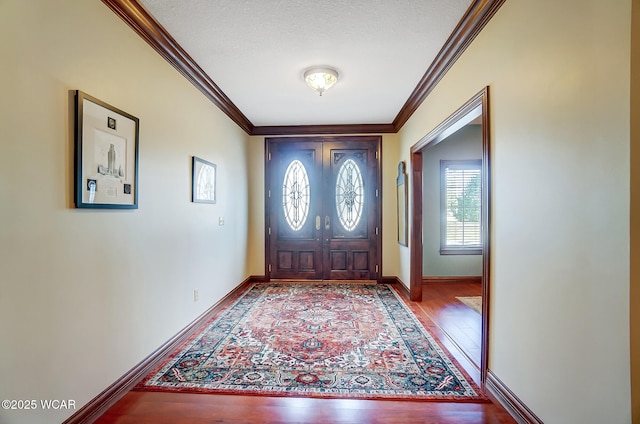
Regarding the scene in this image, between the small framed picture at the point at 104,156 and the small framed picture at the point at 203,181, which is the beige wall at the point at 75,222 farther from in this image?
the small framed picture at the point at 203,181

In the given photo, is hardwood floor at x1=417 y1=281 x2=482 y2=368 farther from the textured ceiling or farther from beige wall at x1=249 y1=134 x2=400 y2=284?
the textured ceiling

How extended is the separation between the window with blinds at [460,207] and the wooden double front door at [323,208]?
121cm

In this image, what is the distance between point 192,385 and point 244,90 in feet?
10.1

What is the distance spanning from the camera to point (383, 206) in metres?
5.23

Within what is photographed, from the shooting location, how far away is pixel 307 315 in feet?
11.8

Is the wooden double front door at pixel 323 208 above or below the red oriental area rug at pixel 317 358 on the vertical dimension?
above

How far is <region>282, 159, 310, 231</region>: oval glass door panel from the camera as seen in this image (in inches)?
210

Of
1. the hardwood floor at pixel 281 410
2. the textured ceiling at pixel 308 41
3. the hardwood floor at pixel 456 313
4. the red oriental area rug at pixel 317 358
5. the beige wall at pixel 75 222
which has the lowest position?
the hardwood floor at pixel 281 410

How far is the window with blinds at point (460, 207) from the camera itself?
17.5ft

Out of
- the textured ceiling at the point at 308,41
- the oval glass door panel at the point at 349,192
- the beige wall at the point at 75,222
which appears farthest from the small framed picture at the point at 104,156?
the oval glass door panel at the point at 349,192

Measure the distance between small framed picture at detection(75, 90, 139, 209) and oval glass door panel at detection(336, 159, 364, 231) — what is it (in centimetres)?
355

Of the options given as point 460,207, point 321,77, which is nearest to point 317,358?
point 321,77

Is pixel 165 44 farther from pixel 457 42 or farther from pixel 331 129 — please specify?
pixel 331 129
